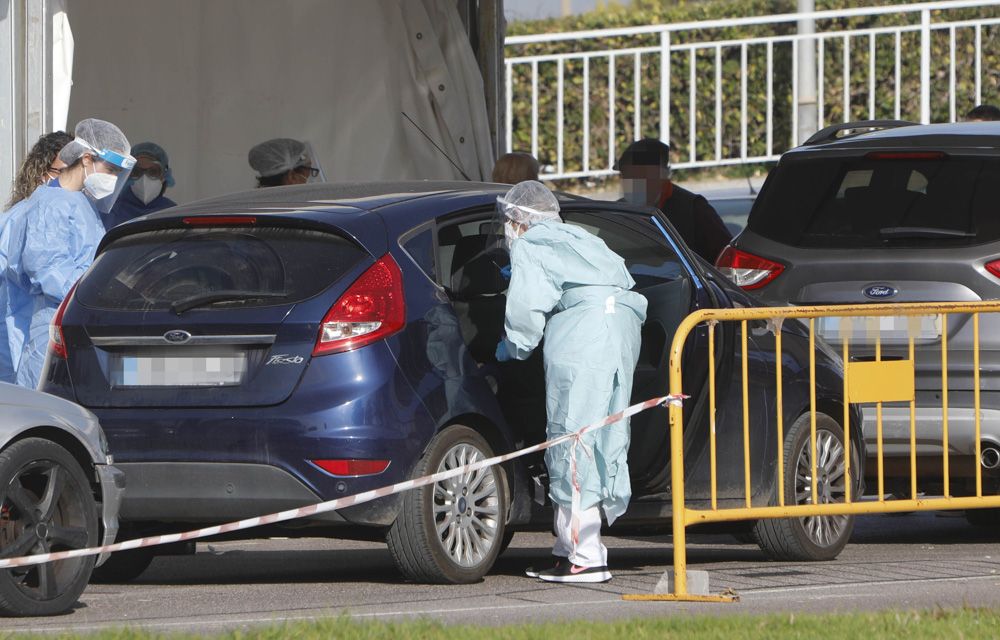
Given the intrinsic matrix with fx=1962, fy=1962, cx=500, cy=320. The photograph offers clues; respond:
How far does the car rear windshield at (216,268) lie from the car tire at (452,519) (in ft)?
2.67

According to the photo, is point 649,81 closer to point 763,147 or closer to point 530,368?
point 763,147

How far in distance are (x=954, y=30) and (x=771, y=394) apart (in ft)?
46.3

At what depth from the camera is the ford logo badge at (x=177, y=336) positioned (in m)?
7.52

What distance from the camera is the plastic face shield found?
370 inches

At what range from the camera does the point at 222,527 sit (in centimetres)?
738

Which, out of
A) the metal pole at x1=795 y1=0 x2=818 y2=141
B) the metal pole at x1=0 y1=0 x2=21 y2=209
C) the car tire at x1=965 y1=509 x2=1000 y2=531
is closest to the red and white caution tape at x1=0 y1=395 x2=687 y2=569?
the metal pole at x1=0 y1=0 x2=21 y2=209

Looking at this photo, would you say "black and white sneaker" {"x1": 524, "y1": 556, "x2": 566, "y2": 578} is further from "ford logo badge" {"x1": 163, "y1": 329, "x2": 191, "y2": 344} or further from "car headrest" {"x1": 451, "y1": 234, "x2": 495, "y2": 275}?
"ford logo badge" {"x1": 163, "y1": 329, "x2": 191, "y2": 344}

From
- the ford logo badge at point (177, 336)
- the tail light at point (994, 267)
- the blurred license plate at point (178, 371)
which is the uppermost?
the tail light at point (994, 267)

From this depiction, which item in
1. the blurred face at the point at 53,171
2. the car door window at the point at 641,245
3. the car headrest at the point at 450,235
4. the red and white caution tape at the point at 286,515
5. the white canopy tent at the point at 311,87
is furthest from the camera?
the white canopy tent at the point at 311,87

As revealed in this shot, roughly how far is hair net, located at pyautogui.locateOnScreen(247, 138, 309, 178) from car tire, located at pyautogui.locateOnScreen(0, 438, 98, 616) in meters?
4.52

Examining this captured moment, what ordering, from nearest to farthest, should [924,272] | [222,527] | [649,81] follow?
[222,527]
[924,272]
[649,81]

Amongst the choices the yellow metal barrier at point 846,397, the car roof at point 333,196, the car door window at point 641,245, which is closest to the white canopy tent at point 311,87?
the car roof at point 333,196

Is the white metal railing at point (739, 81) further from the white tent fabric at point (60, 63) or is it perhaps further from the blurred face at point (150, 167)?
the white tent fabric at point (60, 63)

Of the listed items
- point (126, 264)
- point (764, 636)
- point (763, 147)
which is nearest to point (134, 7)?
point (126, 264)
